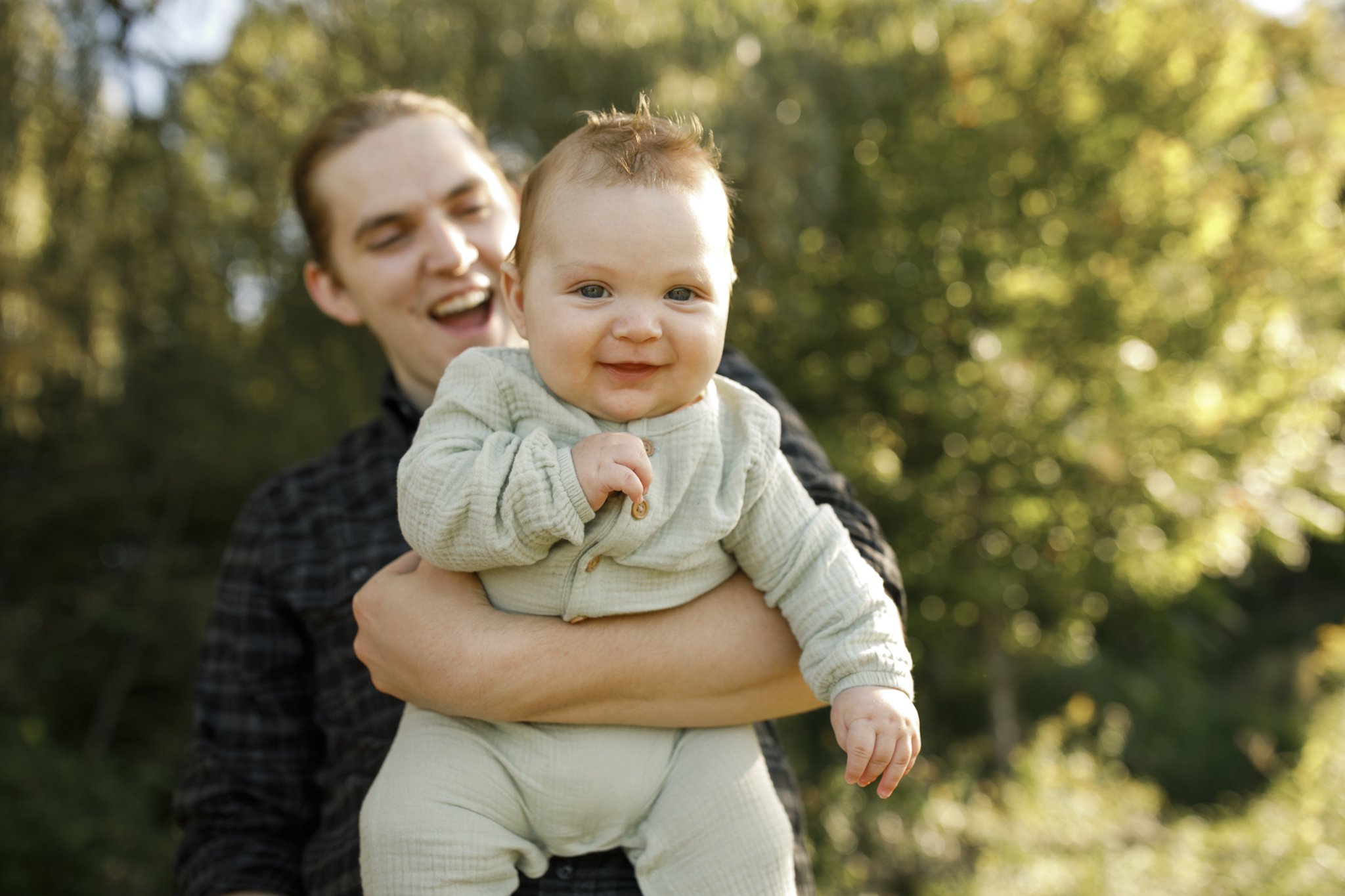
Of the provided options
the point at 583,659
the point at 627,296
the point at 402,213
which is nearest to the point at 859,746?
the point at 583,659

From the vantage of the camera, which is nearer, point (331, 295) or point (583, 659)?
point (583, 659)

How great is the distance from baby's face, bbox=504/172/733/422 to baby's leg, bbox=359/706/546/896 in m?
0.50

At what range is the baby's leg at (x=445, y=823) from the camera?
127 centimetres

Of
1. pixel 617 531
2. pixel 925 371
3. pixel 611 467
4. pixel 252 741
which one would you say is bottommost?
pixel 925 371

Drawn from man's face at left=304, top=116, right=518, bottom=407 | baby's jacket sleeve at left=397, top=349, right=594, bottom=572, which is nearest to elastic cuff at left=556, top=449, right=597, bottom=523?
baby's jacket sleeve at left=397, top=349, right=594, bottom=572

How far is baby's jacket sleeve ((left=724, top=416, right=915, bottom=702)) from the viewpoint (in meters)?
1.31

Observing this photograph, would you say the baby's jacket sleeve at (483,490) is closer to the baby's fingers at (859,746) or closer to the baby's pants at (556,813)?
the baby's pants at (556,813)

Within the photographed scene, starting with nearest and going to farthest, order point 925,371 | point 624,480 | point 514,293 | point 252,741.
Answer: point 624,480, point 514,293, point 252,741, point 925,371

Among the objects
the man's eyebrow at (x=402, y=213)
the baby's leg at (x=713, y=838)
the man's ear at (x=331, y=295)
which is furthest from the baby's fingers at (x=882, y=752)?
the man's ear at (x=331, y=295)

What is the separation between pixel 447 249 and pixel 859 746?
4.04 feet

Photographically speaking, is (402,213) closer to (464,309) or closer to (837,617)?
(464,309)

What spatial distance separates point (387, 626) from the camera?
1469 millimetres

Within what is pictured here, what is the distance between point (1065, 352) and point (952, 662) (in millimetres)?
2494

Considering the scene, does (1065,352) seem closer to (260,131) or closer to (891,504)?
(891,504)
